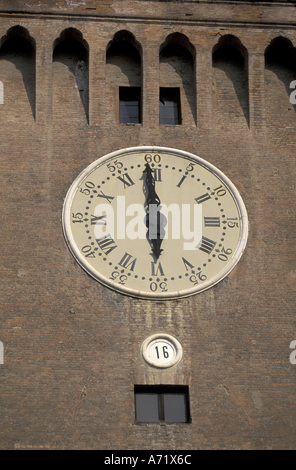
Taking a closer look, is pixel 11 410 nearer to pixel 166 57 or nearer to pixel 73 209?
pixel 73 209

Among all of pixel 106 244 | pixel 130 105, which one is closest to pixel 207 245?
pixel 106 244

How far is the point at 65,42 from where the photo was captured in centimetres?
3381

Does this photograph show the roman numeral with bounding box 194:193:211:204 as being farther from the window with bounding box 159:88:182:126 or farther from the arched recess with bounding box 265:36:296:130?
the arched recess with bounding box 265:36:296:130

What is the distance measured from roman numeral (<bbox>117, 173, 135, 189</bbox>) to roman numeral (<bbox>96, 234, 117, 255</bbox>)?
3.61ft

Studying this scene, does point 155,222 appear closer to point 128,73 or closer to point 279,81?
point 128,73

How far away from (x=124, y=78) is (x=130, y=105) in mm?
529

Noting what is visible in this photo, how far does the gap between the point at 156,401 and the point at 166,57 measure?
714 cm

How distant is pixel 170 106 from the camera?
33.7 metres

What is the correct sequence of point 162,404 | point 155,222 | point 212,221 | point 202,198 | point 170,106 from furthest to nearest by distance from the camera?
point 170,106
point 202,198
point 212,221
point 155,222
point 162,404

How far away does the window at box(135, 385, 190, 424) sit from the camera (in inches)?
1189

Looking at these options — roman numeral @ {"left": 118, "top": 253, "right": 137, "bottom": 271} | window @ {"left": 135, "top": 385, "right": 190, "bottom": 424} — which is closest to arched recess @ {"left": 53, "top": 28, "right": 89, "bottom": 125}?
roman numeral @ {"left": 118, "top": 253, "right": 137, "bottom": 271}

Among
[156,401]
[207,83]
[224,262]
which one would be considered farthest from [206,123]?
[156,401]

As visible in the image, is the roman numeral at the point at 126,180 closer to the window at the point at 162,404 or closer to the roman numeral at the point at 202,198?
the roman numeral at the point at 202,198

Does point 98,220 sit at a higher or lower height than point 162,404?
higher
